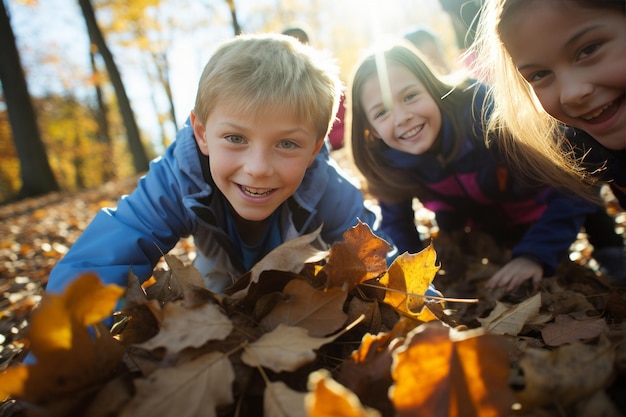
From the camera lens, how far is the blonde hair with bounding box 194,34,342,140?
1.45 meters

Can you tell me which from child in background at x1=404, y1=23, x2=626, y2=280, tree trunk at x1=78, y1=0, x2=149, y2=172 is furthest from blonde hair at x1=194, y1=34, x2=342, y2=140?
tree trunk at x1=78, y1=0, x2=149, y2=172

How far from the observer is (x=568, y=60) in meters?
1.12

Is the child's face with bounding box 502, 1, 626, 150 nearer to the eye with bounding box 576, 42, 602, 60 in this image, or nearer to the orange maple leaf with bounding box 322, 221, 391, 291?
the eye with bounding box 576, 42, 602, 60

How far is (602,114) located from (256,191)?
45.2 inches

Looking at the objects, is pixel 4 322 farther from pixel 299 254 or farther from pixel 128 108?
pixel 128 108

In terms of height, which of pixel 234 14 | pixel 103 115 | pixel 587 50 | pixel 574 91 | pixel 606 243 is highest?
pixel 234 14

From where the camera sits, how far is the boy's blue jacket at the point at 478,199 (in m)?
1.92

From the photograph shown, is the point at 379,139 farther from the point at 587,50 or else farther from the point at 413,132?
the point at 587,50

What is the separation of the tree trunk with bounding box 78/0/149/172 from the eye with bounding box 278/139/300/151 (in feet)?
29.6

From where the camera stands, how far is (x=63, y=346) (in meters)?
0.58

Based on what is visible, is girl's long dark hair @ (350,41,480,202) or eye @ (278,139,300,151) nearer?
eye @ (278,139,300,151)

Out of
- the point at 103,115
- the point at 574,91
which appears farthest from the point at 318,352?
the point at 103,115

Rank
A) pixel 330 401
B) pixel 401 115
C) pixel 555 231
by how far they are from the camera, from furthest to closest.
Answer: pixel 401 115
pixel 555 231
pixel 330 401

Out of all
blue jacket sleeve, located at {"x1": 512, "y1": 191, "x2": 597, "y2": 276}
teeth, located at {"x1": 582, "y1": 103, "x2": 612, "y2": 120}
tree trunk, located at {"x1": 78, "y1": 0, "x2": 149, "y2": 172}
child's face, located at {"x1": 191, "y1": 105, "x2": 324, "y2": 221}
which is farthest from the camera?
tree trunk, located at {"x1": 78, "y1": 0, "x2": 149, "y2": 172}
